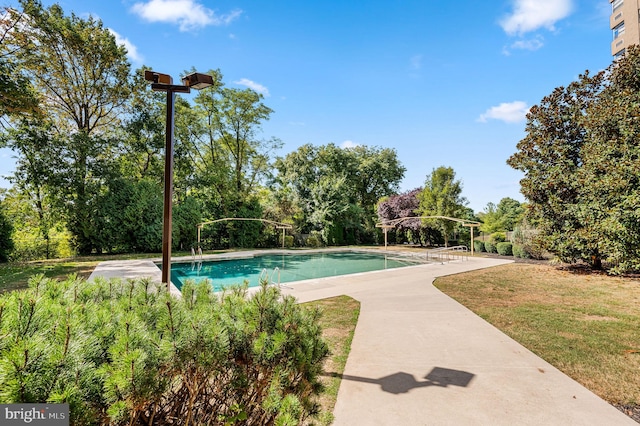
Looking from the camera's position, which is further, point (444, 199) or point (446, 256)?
point (444, 199)

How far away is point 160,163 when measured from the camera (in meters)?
19.0

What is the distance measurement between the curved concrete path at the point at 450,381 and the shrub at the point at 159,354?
53.1 inches

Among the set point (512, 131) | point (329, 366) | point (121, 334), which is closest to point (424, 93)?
point (512, 131)

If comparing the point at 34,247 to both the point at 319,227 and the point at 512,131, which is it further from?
the point at 512,131

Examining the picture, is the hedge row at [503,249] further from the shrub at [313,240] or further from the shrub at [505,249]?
the shrub at [313,240]

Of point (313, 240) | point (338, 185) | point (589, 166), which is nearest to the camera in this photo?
point (589, 166)

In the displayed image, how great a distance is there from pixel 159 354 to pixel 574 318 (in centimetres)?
726

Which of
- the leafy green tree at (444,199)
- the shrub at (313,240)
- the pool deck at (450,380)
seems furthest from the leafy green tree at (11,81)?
the leafy green tree at (444,199)

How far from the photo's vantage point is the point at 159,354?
124 cm

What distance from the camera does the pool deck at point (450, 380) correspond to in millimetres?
2660

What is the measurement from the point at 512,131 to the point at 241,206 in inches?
667

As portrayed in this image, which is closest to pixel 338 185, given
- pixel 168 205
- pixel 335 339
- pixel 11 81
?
pixel 11 81

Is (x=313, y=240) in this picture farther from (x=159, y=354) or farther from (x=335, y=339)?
(x=159, y=354)

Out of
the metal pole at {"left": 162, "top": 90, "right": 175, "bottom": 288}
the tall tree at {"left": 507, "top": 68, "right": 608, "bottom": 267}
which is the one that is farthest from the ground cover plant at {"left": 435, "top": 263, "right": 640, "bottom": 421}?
the metal pole at {"left": 162, "top": 90, "right": 175, "bottom": 288}
